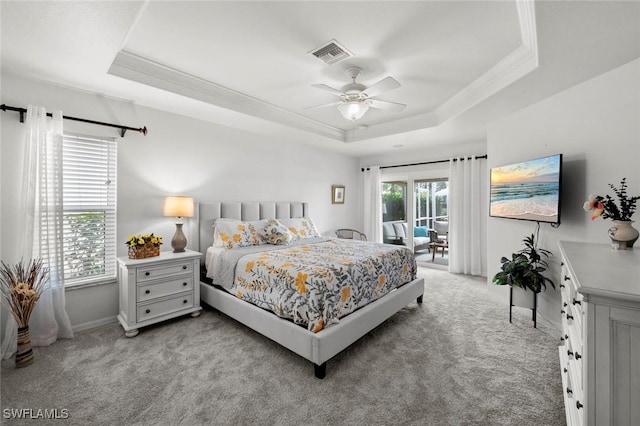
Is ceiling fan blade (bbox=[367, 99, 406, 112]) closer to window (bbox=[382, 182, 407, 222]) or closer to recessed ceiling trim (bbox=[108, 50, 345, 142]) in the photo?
recessed ceiling trim (bbox=[108, 50, 345, 142])

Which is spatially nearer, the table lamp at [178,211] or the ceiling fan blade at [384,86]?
the ceiling fan blade at [384,86]

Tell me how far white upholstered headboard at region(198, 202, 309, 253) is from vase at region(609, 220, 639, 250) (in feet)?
12.7

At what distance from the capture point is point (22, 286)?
2.21m

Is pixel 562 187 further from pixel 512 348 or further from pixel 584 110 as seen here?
pixel 512 348

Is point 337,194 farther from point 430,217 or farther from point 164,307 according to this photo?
point 164,307

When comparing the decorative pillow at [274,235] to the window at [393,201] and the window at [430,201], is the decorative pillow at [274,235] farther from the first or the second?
the window at [430,201]

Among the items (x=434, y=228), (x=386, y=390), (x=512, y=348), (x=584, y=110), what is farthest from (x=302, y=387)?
(x=434, y=228)

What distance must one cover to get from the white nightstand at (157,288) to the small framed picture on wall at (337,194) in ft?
10.9

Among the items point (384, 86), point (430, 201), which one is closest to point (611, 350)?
point (384, 86)

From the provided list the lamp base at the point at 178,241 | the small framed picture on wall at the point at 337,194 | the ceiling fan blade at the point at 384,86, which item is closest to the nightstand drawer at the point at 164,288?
the lamp base at the point at 178,241

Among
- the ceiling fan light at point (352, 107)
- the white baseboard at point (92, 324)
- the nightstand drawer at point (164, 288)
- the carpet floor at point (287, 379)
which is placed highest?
the ceiling fan light at point (352, 107)

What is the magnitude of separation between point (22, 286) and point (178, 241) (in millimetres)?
1262

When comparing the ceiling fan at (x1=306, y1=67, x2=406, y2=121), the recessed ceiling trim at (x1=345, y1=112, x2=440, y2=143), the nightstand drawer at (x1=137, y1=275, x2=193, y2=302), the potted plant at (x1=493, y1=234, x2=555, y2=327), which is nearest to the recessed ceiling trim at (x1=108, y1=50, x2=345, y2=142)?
the recessed ceiling trim at (x1=345, y1=112, x2=440, y2=143)

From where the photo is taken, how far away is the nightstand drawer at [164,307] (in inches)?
106
